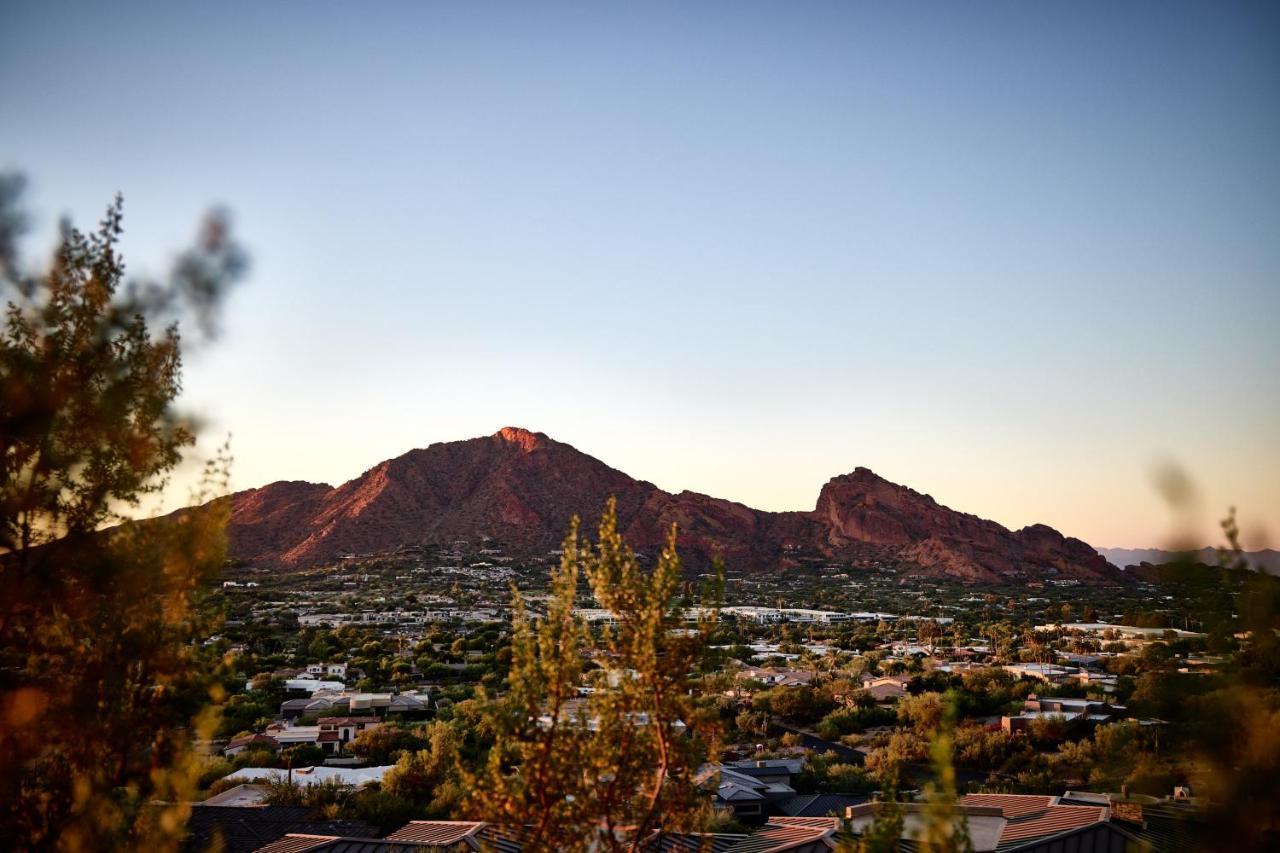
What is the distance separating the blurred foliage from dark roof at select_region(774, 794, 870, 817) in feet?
56.2

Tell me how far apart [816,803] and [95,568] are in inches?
745

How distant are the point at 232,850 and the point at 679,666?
1313cm

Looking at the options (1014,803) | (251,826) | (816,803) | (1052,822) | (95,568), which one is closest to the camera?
(95,568)

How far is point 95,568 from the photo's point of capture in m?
5.84

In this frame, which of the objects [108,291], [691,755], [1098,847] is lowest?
[1098,847]

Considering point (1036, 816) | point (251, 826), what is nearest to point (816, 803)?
point (1036, 816)

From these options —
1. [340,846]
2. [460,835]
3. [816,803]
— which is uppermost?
[460,835]

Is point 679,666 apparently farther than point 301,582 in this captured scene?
No

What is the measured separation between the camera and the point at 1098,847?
491 inches

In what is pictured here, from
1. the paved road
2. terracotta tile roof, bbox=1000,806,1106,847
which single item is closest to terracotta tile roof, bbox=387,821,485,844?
terracotta tile roof, bbox=1000,806,1106,847

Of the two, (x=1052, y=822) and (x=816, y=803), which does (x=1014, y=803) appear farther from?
(x=816, y=803)

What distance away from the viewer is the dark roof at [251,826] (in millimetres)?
16594

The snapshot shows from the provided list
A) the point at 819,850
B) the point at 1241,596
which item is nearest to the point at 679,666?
the point at 1241,596

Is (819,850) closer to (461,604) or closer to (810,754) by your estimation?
(810,754)
